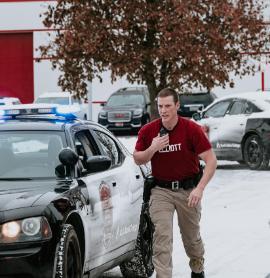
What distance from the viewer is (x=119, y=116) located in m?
39.0

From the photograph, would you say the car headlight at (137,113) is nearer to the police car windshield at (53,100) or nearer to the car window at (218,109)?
the police car windshield at (53,100)

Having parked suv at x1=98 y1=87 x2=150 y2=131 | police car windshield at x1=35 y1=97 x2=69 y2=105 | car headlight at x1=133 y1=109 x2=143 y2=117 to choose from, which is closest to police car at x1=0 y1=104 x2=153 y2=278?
parked suv at x1=98 y1=87 x2=150 y2=131

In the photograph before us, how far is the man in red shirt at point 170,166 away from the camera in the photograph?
8312mm

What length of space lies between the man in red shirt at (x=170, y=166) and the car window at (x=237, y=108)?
47.4ft

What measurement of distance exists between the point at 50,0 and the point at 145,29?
2479 centimetres

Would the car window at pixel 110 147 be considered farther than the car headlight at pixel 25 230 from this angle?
Yes

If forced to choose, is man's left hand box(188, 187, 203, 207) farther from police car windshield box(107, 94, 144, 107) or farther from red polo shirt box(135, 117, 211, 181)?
police car windshield box(107, 94, 144, 107)

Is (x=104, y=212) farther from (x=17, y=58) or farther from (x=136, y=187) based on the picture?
(x=17, y=58)

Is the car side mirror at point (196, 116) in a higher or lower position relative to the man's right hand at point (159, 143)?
lower

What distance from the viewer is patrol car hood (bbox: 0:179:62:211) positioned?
741 centimetres

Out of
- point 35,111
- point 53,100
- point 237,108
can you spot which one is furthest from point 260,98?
point 53,100

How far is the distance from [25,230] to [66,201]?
18.7 inches

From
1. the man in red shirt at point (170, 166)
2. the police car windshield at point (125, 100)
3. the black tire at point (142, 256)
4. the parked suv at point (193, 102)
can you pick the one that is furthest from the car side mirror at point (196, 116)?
the parked suv at point (193, 102)

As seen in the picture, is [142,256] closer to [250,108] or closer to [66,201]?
[66,201]
